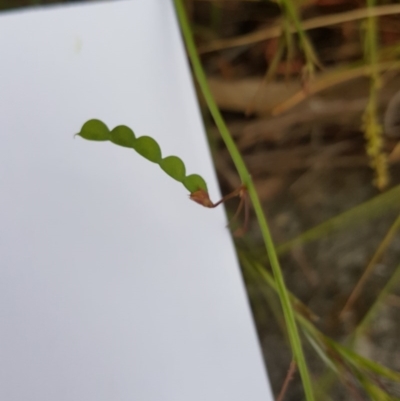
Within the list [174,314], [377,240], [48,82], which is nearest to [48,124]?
[48,82]

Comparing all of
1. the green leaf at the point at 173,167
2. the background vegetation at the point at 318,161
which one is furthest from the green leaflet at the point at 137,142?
the background vegetation at the point at 318,161

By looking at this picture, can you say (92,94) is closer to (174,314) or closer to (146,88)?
(146,88)

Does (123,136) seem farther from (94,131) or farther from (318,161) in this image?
(318,161)

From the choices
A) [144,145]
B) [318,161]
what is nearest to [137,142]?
[144,145]

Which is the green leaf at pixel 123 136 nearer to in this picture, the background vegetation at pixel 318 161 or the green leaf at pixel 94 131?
the green leaf at pixel 94 131

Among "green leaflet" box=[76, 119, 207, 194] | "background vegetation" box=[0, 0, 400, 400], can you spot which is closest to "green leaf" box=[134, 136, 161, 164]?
"green leaflet" box=[76, 119, 207, 194]

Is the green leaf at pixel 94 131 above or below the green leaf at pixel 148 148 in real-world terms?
above

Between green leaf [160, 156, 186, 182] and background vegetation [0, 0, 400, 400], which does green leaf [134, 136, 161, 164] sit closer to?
green leaf [160, 156, 186, 182]
